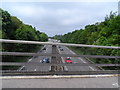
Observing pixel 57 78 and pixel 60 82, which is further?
pixel 57 78

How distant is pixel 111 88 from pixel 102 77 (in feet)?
1.23

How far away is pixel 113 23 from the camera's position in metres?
13.9

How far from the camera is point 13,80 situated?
1.77 meters

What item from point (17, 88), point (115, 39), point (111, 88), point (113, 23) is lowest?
point (111, 88)

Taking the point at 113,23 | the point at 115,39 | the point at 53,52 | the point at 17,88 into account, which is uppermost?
the point at 113,23

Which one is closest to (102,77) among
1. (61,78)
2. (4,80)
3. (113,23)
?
(61,78)

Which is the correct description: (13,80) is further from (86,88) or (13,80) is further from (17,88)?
(86,88)

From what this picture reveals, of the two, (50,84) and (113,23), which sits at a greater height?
(113,23)

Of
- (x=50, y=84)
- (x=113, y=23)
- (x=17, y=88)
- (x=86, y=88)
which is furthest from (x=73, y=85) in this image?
(x=113, y=23)

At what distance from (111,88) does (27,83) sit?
1646mm

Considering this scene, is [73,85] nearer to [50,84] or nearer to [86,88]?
[86,88]

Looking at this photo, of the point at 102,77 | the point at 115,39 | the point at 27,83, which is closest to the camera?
the point at 27,83

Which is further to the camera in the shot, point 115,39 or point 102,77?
point 115,39

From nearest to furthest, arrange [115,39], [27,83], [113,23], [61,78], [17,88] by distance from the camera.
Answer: [17,88] → [27,83] → [61,78] → [115,39] → [113,23]
